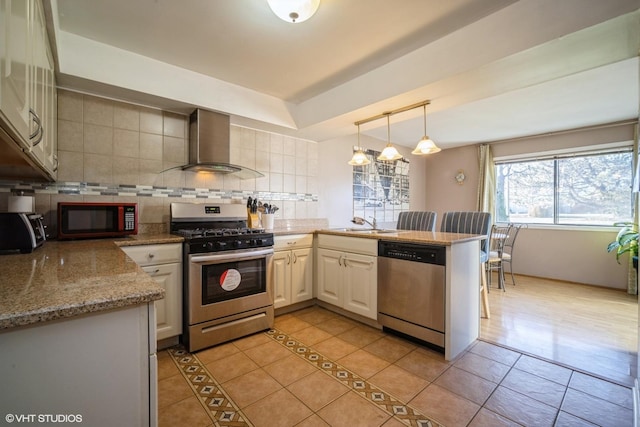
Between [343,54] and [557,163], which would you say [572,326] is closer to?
[557,163]

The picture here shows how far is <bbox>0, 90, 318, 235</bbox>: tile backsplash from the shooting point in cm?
218

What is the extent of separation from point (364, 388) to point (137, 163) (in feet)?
8.51

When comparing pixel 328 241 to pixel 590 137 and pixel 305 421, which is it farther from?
pixel 590 137

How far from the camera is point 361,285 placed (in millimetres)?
2656

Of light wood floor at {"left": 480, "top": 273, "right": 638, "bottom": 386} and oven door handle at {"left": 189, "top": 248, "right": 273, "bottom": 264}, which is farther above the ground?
oven door handle at {"left": 189, "top": 248, "right": 273, "bottom": 264}

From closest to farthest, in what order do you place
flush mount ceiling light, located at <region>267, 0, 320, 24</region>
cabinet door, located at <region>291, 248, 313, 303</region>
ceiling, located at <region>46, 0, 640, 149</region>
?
flush mount ceiling light, located at <region>267, 0, 320, 24</region> → ceiling, located at <region>46, 0, 640, 149</region> → cabinet door, located at <region>291, 248, 313, 303</region>

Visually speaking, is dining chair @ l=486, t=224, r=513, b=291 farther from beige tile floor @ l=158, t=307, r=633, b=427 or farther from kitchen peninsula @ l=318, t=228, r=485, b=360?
beige tile floor @ l=158, t=307, r=633, b=427

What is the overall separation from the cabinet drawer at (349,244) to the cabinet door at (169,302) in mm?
1441

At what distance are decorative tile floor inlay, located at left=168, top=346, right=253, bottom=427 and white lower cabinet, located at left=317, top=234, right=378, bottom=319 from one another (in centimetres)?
139

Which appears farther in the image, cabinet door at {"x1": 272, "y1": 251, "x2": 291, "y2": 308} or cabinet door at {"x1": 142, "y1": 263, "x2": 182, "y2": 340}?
cabinet door at {"x1": 272, "y1": 251, "x2": 291, "y2": 308}

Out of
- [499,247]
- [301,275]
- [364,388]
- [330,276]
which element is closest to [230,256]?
[301,275]

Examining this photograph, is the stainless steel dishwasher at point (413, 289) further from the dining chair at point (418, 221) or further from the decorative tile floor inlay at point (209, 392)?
the decorative tile floor inlay at point (209, 392)

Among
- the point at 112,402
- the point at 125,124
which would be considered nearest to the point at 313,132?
the point at 125,124

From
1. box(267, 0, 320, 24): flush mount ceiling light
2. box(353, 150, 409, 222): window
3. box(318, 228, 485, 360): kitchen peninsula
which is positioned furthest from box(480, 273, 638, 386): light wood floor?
box(267, 0, 320, 24): flush mount ceiling light
